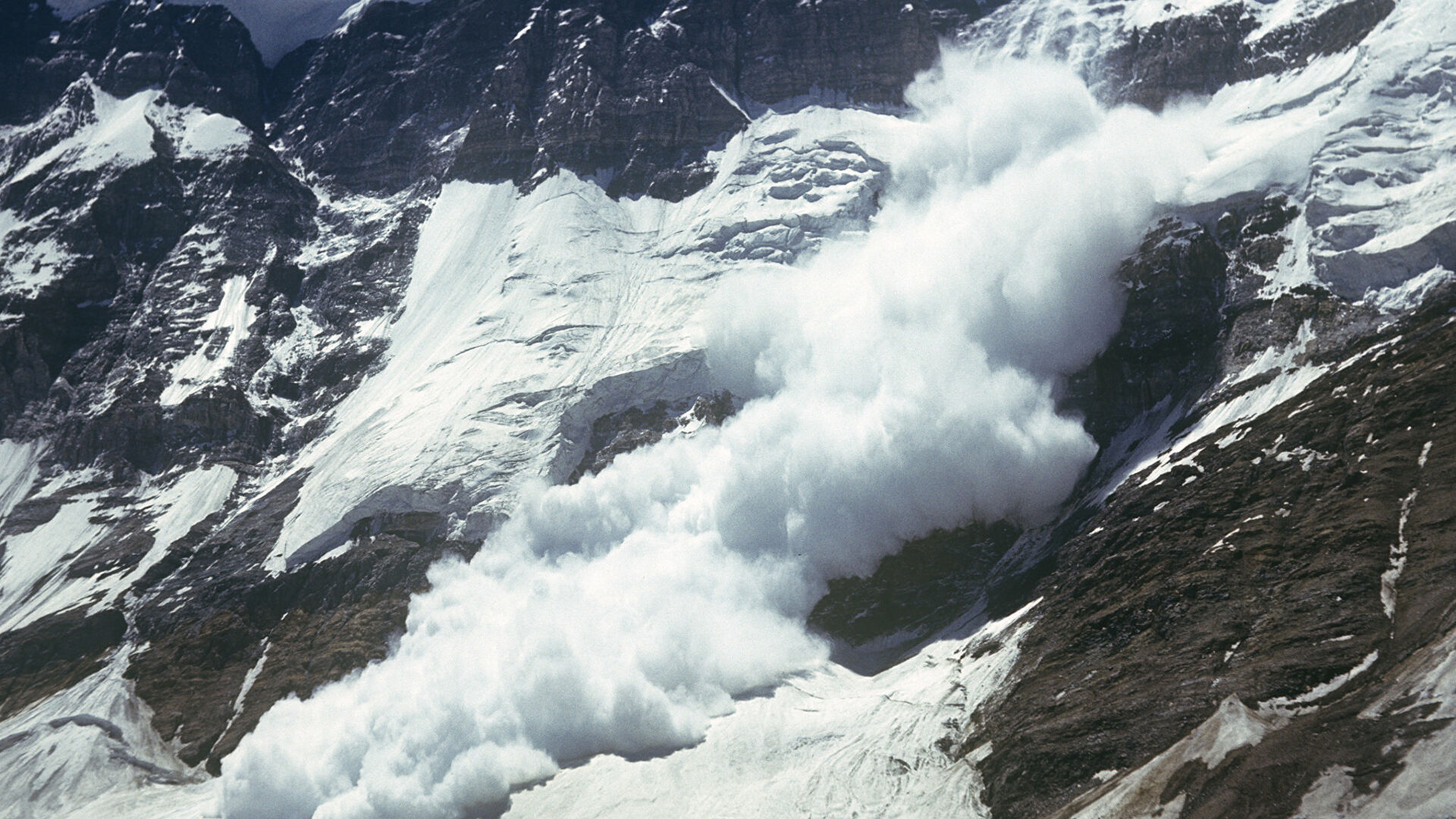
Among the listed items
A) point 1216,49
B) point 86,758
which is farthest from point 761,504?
point 1216,49

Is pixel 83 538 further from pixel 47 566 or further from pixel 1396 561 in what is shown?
pixel 1396 561

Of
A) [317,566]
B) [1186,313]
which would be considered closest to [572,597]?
[317,566]

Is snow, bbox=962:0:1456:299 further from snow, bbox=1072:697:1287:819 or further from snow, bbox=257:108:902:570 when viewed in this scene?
snow, bbox=257:108:902:570

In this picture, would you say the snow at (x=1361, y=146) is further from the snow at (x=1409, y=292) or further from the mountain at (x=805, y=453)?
the snow at (x=1409, y=292)

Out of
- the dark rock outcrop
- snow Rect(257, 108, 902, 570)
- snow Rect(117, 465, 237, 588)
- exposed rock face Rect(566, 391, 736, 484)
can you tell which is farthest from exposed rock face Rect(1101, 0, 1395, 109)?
the dark rock outcrop

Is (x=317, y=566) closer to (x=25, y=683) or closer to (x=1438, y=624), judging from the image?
(x=25, y=683)

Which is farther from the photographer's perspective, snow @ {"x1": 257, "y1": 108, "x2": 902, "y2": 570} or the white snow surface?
the white snow surface
